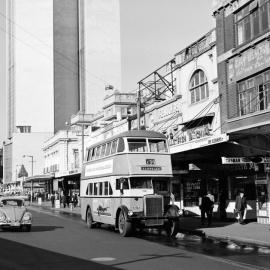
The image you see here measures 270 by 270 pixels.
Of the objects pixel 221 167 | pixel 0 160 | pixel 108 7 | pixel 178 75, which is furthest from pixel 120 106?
pixel 0 160

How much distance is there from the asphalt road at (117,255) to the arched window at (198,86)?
14063mm

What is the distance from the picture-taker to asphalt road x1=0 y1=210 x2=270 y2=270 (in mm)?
12641

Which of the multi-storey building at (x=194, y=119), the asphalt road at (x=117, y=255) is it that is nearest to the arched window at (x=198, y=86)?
the multi-storey building at (x=194, y=119)

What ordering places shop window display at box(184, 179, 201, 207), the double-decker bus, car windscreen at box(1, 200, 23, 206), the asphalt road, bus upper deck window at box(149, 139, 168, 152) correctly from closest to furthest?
1. the asphalt road
2. the double-decker bus
3. bus upper deck window at box(149, 139, 168, 152)
4. car windscreen at box(1, 200, 23, 206)
5. shop window display at box(184, 179, 201, 207)

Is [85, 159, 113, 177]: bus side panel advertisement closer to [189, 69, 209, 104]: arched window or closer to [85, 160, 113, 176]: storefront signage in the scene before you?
[85, 160, 113, 176]: storefront signage

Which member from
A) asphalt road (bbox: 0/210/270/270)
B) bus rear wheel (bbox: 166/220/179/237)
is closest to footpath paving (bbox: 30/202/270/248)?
bus rear wheel (bbox: 166/220/179/237)

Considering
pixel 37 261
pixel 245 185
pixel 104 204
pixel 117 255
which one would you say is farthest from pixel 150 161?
pixel 37 261

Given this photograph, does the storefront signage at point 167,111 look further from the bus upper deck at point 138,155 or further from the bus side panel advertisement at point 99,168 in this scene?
the bus upper deck at point 138,155

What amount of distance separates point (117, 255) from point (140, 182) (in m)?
7.38

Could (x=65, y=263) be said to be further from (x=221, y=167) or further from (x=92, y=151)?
(x=221, y=167)

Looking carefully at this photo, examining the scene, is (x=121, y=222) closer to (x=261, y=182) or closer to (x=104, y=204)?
(x=104, y=204)

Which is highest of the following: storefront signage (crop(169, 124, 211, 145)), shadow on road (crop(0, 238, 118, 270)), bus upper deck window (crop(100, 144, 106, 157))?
storefront signage (crop(169, 124, 211, 145))

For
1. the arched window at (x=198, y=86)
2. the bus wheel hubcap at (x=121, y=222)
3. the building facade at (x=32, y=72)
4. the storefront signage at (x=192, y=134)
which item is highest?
the building facade at (x=32, y=72)

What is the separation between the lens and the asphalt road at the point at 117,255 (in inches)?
498
